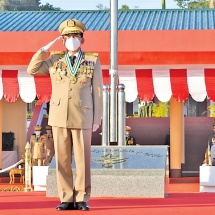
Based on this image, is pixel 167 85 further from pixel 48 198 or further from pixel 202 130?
pixel 48 198

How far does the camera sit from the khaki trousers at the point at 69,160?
892cm

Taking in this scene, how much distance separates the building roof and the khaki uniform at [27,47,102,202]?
47.8ft

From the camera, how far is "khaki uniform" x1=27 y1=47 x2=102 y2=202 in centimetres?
890

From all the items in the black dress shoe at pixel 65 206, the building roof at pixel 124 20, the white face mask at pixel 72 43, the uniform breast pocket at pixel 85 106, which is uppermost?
the building roof at pixel 124 20

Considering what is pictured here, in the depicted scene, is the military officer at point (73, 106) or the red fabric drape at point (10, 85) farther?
the red fabric drape at point (10, 85)

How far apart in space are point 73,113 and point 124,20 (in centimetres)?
1627

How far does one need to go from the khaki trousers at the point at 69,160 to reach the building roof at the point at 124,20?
14713mm

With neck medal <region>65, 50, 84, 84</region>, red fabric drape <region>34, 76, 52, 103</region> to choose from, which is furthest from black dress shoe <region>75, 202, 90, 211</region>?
red fabric drape <region>34, 76, 52, 103</region>

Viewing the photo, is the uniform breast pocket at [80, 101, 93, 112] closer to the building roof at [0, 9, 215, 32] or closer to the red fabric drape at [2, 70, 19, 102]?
the red fabric drape at [2, 70, 19, 102]

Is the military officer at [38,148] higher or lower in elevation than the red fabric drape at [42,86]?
lower

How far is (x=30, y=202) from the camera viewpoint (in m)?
10.3

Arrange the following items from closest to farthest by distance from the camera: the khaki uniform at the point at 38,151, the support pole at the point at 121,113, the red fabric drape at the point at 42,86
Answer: the support pole at the point at 121,113, the red fabric drape at the point at 42,86, the khaki uniform at the point at 38,151

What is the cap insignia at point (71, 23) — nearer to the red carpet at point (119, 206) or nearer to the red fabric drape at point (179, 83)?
the red carpet at point (119, 206)

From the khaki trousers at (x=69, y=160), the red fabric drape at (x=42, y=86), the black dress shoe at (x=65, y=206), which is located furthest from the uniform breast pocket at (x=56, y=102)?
the red fabric drape at (x=42, y=86)
